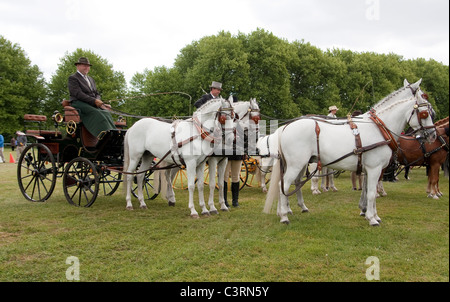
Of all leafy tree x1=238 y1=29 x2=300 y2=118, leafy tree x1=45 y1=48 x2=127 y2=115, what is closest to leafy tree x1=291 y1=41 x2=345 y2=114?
leafy tree x1=238 y1=29 x2=300 y2=118

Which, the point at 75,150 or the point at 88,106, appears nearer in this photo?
the point at 88,106

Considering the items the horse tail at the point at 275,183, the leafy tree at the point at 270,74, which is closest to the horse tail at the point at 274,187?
the horse tail at the point at 275,183

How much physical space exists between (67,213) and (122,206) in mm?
1317

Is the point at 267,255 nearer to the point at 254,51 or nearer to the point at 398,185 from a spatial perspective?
the point at 398,185

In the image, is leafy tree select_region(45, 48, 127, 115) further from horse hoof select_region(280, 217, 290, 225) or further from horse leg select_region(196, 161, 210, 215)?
horse hoof select_region(280, 217, 290, 225)

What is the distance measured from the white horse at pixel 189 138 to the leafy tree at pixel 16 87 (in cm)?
3042

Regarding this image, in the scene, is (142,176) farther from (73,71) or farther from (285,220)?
(73,71)

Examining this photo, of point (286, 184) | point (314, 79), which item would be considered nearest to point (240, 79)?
point (314, 79)

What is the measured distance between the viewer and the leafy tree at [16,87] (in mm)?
32531

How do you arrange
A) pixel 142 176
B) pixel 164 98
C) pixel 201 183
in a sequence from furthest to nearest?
pixel 164 98 < pixel 142 176 < pixel 201 183

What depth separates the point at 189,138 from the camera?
7.03m

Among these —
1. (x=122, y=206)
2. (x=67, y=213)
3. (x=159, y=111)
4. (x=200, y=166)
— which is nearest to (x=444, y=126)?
(x=200, y=166)

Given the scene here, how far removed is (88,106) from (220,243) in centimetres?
448

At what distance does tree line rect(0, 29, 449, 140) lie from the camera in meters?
28.1
